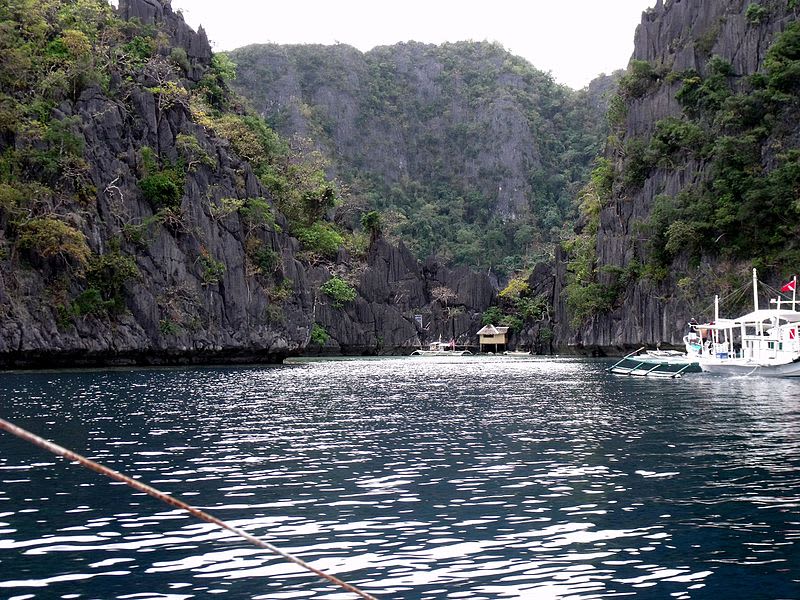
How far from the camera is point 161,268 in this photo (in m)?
64.7

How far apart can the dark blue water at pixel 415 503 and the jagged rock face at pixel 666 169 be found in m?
47.7

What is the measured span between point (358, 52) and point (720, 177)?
132m

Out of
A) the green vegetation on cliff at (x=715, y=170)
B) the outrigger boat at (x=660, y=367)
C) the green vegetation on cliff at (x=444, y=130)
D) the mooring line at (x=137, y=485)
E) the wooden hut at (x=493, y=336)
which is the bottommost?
the outrigger boat at (x=660, y=367)

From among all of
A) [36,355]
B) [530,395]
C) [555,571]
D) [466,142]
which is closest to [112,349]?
[36,355]

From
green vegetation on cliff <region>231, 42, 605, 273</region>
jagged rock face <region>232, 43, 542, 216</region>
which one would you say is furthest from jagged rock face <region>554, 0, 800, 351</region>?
jagged rock face <region>232, 43, 542, 216</region>

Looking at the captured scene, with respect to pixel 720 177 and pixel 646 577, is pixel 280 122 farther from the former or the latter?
pixel 646 577

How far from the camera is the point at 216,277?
68.6m

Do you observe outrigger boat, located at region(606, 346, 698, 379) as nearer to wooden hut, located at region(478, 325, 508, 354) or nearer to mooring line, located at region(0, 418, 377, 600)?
mooring line, located at region(0, 418, 377, 600)

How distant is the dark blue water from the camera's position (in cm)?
983

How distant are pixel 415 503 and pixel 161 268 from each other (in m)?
54.1

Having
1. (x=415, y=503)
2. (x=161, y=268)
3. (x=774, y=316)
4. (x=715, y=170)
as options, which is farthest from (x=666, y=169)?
(x=415, y=503)

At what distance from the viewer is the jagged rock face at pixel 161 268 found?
184ft

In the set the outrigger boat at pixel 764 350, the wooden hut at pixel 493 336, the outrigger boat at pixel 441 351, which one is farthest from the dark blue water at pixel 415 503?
the wooden hut at pixel 493 336

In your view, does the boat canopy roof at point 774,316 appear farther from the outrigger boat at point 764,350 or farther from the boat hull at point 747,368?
the boat hull at point 747,368
